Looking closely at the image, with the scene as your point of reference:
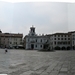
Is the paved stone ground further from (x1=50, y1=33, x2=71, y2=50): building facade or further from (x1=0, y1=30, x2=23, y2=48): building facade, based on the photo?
(x1=50, y1=33, x2=71, y2=50): building facade

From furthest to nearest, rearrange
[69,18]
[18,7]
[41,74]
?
[69,18] < [18,7] < [41,74]

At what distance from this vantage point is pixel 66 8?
3.04 metres

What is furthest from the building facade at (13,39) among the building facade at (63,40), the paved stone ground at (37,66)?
the building facade at (63,40)

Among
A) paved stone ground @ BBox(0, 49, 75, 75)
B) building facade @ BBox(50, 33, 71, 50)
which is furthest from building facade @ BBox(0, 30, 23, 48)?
building facade @ BBox(50, 33, 71, 50)

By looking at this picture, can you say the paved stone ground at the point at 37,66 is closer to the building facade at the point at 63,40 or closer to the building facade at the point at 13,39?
the building facade at the point at 13,39

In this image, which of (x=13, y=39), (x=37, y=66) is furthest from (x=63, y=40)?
(x=37, y=66)

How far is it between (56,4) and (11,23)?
86 cm

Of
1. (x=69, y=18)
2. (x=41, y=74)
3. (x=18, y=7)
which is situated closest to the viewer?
(x=41, y=74)

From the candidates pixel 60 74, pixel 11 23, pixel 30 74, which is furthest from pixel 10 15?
pixel 60 74

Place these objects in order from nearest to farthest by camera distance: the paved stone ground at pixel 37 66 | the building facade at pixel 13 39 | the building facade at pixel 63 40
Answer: the paved stone ground at pixel 37 66
the building facade at pixel 13 39
the building facade at pixel 63 40

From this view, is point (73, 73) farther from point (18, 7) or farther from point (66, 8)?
point (18, 7)

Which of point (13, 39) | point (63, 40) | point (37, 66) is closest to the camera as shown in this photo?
point (37, 66)

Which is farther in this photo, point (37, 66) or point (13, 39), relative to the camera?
point (13, 39)

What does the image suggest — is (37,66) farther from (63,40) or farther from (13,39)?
(63,40)
